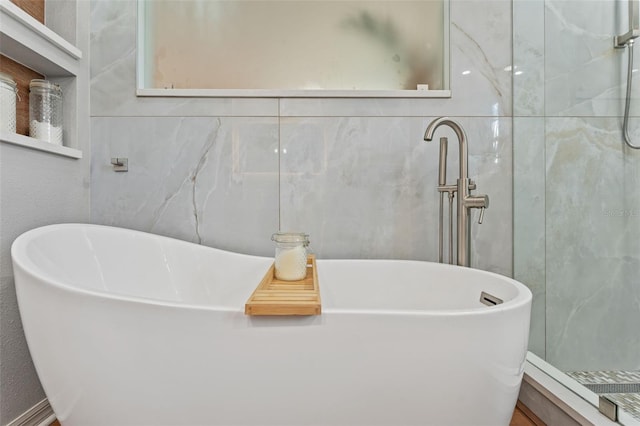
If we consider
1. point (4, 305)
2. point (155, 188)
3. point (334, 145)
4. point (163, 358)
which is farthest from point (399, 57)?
point (4, 305)

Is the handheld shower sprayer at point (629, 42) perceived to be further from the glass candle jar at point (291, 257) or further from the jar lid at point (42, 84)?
the jar lid at point (42, 84)

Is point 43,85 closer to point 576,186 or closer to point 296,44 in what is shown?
point 296,44

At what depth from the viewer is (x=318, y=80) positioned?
171 centimetres

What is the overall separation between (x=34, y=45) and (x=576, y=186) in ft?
6.40

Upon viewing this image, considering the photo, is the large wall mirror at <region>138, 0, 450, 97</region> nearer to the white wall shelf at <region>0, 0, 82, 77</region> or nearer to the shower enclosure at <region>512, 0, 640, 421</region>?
the white wall shelf at <region>0, 0, 82, 77</region>

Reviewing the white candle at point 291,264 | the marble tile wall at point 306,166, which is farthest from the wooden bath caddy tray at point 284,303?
the marble tile wall at point 306,166

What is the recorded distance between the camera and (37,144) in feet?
3.88

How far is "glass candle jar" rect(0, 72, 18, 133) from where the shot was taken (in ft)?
3.75

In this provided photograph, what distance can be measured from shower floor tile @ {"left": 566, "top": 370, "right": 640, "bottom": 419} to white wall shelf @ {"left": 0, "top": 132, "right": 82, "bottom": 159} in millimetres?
1872

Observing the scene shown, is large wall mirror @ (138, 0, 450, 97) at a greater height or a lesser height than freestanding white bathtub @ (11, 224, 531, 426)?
greater

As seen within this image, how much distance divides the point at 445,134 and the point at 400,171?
0.27m

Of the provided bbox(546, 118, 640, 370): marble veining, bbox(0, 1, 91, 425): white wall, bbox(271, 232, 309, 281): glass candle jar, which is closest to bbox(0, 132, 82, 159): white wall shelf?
bbox(0, 1, 91, 425): white wall

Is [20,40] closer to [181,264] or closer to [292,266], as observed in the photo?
[181,264]

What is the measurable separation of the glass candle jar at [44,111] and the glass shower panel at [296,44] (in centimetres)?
44
